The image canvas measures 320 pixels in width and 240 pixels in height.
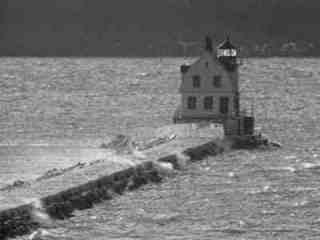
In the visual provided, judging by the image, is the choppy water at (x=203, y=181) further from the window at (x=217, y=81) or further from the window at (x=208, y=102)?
the window at (x=217, y=81)

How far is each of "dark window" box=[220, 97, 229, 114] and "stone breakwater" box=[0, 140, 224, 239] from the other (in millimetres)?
16591

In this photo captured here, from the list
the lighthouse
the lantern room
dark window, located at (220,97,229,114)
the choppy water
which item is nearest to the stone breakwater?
the choppy water

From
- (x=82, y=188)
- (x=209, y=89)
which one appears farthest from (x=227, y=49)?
(x=82, y=188)

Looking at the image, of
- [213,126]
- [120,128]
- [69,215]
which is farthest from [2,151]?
[69,215]

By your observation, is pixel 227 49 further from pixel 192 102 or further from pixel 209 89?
pixel 192 102

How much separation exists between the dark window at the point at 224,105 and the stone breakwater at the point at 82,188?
16.6 m

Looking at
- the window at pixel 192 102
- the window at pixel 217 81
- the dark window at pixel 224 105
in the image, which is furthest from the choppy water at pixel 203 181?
the window at pixel 192 102

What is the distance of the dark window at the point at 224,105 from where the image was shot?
93.2 meters

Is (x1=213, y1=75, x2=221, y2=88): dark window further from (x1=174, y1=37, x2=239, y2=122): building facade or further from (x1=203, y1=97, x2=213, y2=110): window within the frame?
(x1=203, y1=97, x2=213, y2=110): window

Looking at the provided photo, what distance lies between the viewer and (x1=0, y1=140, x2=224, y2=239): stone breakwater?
53.8 m

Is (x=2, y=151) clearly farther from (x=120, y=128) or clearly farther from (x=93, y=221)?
(x=93, y=221)

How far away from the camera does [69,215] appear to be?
5662 cm

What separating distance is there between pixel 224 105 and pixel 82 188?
3402 cm

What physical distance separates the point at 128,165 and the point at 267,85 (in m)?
108
